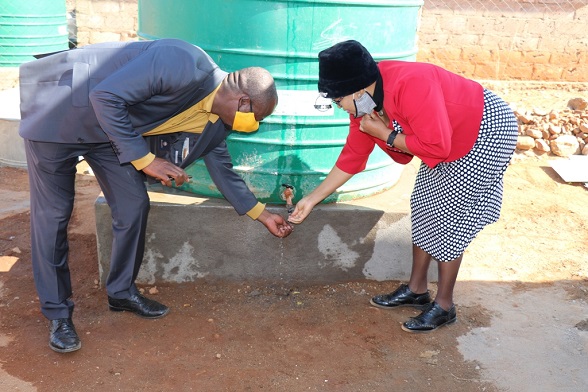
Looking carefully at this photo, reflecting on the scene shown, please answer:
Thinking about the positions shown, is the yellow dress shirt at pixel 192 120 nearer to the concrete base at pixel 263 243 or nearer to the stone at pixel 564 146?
the concrete base at pixel 263 243

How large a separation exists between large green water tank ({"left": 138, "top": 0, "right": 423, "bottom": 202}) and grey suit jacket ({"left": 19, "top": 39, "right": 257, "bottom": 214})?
55 centimetres

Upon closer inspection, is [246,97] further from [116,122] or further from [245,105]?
[116,122]

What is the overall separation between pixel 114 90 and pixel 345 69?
3.32ft

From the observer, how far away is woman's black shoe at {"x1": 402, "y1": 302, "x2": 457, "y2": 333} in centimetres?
346

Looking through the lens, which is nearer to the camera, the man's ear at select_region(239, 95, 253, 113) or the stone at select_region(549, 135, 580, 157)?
the man's ear at select_region(239, 95, 253, 113)

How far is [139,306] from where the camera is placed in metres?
3.51

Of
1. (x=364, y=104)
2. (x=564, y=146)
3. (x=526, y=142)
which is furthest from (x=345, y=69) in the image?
(x=564, y=146)

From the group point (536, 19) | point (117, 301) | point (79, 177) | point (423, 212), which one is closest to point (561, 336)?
point (423, 212)

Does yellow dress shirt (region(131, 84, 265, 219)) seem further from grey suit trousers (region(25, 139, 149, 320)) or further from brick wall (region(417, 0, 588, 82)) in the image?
brick wall (region(417, 0, 588, 82))

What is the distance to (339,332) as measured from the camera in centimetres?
349

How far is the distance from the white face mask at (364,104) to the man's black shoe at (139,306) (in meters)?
1.61

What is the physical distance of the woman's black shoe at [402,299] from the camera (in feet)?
12.1

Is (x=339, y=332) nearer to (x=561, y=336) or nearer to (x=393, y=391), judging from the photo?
(x=393, y=391)

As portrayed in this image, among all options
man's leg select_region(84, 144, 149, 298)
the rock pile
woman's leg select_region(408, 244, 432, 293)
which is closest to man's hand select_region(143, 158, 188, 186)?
man's leg select_region(84, 144, 149, 298)
